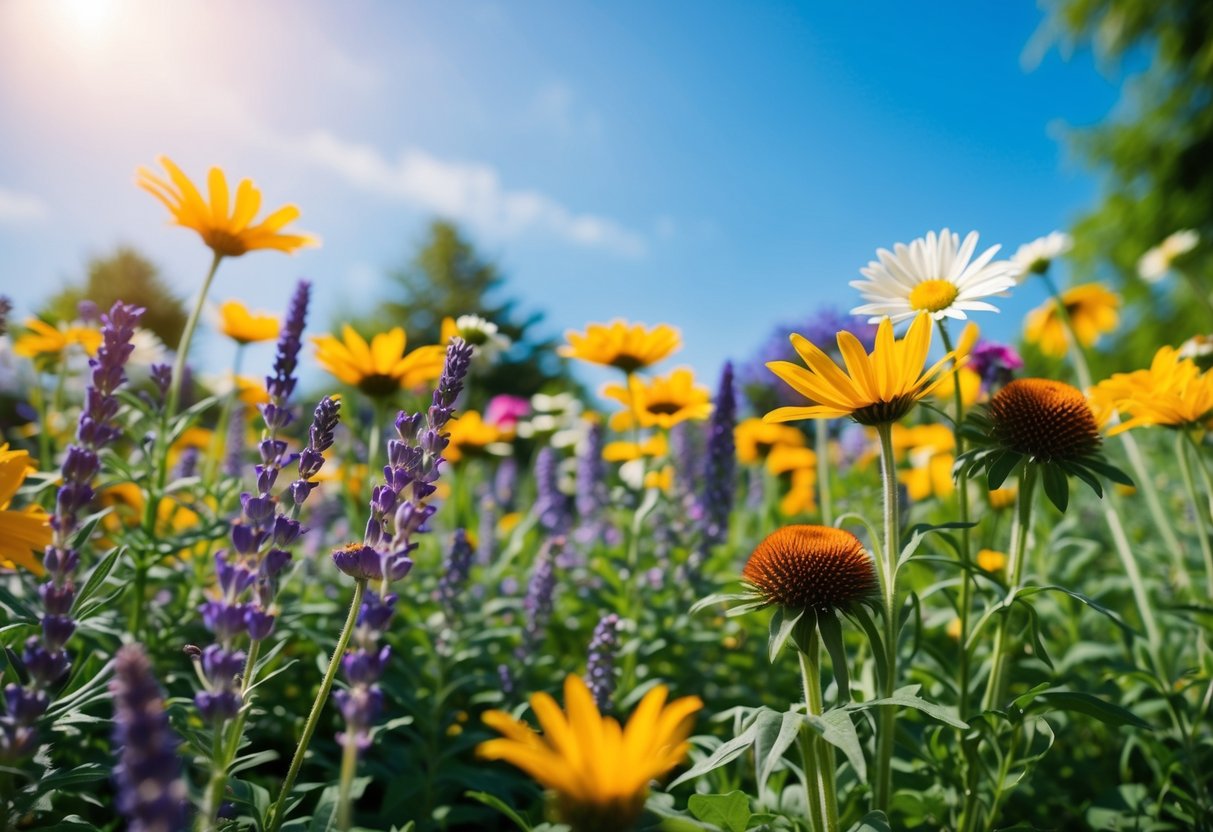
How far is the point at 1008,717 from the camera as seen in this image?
1469 millimetres

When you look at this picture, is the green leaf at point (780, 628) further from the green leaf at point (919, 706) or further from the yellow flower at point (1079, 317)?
the yellow flower at point (1079, 317)

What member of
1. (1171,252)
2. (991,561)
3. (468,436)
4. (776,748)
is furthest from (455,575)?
(1171,252)

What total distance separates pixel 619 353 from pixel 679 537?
0.87m

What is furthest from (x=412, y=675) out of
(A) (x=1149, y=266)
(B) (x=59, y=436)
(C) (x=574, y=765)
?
(A) (x=1149, y=266)

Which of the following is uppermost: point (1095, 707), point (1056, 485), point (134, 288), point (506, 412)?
point (134, 288)

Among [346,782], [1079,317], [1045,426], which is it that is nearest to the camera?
[346,782]

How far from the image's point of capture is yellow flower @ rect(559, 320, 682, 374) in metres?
3.09

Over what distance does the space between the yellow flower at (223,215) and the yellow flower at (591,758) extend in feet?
6.13

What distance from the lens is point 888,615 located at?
1.48 metres

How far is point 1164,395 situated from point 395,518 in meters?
2.04

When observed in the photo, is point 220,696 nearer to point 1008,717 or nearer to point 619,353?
point 1008,717

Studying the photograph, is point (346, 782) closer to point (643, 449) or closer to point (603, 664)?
point (603, 664)

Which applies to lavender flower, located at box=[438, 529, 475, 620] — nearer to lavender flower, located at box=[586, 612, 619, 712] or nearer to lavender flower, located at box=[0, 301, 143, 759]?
lavender flower, located at box=[586, 612, 619, 712]

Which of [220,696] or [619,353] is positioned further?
[619,353]
